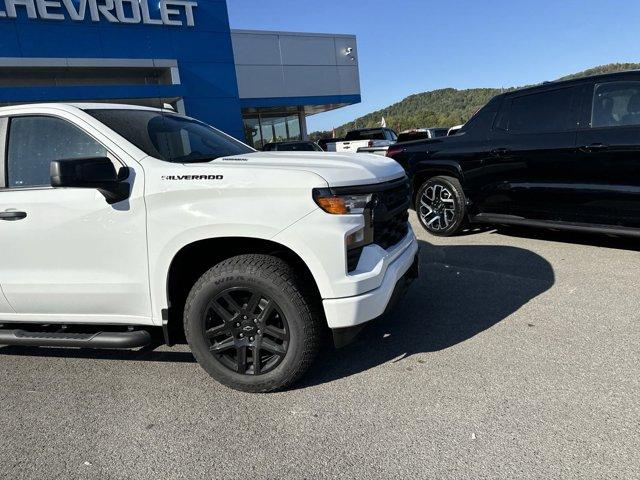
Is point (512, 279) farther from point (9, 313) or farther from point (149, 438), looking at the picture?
point (9, 313)

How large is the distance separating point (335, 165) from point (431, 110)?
8164cm

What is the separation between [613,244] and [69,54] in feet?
53.4

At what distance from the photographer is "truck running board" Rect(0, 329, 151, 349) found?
9.53ft

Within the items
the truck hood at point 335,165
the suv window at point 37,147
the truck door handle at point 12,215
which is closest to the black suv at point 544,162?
the truck hood at point 335,165

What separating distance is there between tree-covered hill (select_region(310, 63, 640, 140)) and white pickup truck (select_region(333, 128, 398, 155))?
3398cm

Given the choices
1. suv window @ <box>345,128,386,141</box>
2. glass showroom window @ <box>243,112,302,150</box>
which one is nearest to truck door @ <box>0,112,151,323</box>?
suv window @ <box>345,128,386,141</box>

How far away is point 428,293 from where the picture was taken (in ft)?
14.1

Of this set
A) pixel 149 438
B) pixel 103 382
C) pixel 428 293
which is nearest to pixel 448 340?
pixel 428 293

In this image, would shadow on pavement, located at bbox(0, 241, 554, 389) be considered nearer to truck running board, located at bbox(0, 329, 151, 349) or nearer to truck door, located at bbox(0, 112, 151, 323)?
truck running board, located at bbox(0, 329, 151, 349)

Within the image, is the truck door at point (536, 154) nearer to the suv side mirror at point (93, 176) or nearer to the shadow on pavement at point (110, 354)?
the shadow on pavement at point (110, 354)

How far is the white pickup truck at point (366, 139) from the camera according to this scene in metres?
16.8

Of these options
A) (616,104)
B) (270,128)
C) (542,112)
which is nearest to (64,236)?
(542,112)

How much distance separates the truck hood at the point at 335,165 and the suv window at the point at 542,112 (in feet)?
9.04

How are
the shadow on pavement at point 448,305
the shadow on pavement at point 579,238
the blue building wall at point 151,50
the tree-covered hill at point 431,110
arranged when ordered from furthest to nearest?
the tree-covered hill at point 431,110
the blue building wall at point 151,50
the shadow on pavement at point 579,238
the shadow on pavement at point 448,305
